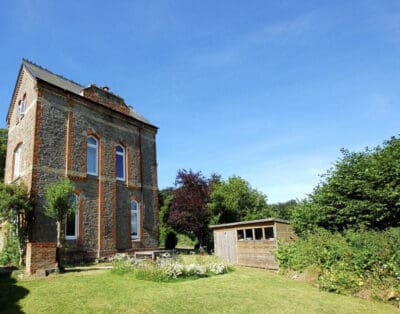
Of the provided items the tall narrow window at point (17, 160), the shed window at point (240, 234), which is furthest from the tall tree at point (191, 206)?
the tall narrow window at point (17, 160)

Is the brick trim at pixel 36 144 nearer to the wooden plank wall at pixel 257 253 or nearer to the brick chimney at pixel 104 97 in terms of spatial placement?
the brick chimney at pixel 104 97

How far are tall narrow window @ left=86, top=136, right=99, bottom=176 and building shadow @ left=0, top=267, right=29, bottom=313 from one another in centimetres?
725

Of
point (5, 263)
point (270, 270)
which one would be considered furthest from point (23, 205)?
point (270, 270)

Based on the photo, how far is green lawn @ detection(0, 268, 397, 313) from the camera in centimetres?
754

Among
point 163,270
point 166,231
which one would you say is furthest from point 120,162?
point 166,231

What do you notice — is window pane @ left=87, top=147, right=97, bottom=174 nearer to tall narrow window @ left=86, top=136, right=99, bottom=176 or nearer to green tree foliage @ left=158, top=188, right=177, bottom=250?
tall narrow window @ left=86, top=136, right=99, bottom=176

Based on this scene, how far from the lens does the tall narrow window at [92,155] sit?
1712 centimetres

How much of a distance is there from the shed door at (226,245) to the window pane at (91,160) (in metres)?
8.52

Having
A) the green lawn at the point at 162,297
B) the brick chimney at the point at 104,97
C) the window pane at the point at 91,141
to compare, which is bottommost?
the green lawn at the point at 162,297

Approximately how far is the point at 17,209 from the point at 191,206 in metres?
11.5

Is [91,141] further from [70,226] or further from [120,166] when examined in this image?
[70,226]

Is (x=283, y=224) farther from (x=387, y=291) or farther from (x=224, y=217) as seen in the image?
(x=224, y=217)

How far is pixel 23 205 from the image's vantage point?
43.0 ft

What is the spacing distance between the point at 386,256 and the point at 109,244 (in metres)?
13.3
